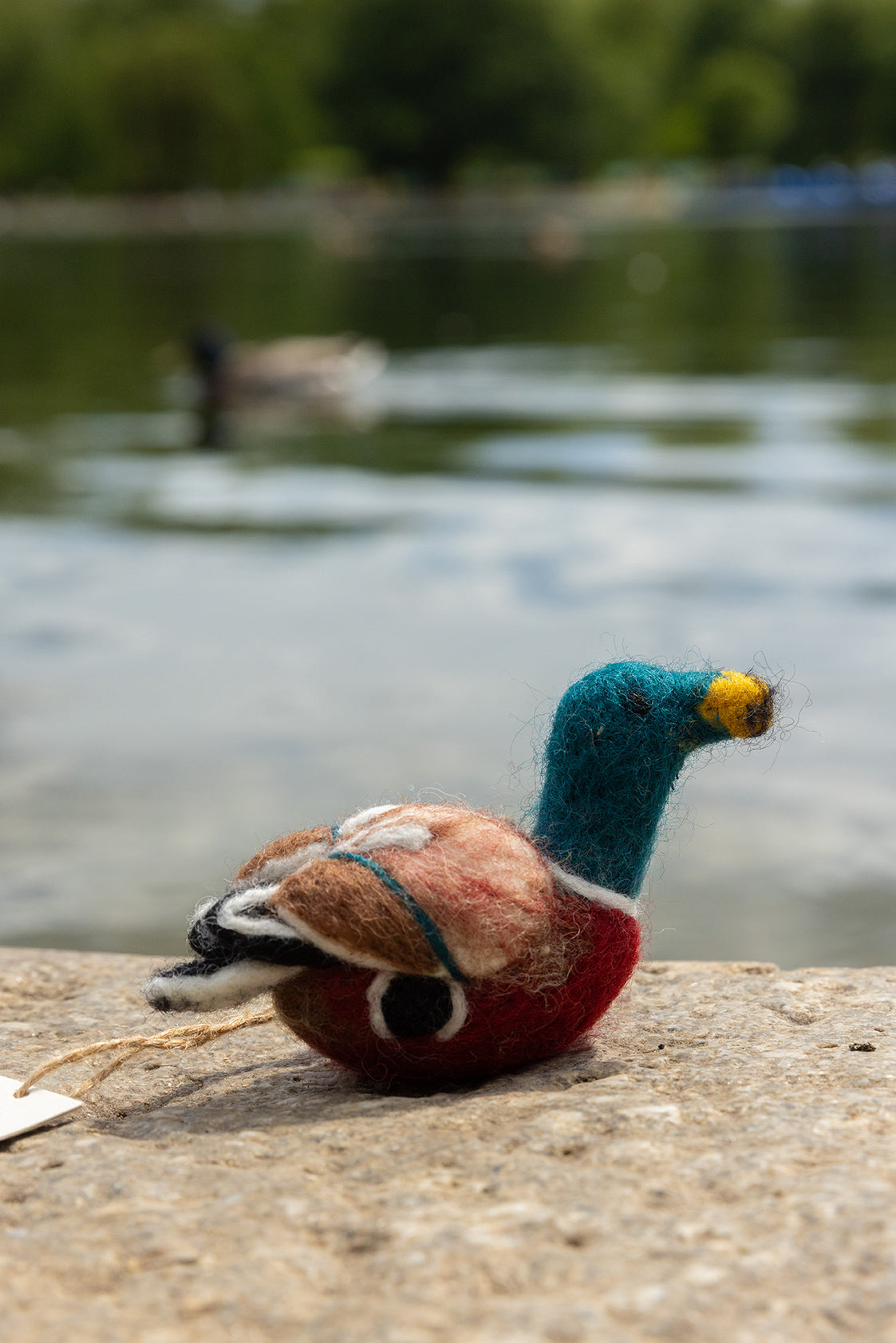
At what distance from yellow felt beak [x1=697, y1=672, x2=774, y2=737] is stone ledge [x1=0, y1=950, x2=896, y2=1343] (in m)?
0.70

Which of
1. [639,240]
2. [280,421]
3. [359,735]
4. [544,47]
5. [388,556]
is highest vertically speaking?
[544,47]

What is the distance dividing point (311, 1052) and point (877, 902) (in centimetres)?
230

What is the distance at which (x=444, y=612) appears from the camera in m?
8.59

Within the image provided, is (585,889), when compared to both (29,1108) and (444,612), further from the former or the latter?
(444,612)

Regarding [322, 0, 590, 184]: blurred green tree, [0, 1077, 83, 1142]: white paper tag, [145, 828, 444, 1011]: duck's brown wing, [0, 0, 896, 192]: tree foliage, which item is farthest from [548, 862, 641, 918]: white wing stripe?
[322, 0, 590, 184]: blurred green tree

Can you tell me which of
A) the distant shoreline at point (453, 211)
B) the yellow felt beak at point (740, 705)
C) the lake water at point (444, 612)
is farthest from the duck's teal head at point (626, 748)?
the distant shoreline at point (453, 211)

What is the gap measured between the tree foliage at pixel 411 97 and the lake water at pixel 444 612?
94.1m

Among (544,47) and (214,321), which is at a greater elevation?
(544,47)

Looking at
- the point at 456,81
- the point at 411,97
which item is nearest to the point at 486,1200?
the point at 456,81

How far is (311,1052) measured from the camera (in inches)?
144

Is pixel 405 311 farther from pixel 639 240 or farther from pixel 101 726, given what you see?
pixel 639 240

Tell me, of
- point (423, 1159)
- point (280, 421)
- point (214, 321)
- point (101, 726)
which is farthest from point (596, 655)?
point (214, 321)

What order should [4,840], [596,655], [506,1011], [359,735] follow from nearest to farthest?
[506,1011], [4,840], [359,735], [596,655]

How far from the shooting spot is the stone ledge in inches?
88.9
